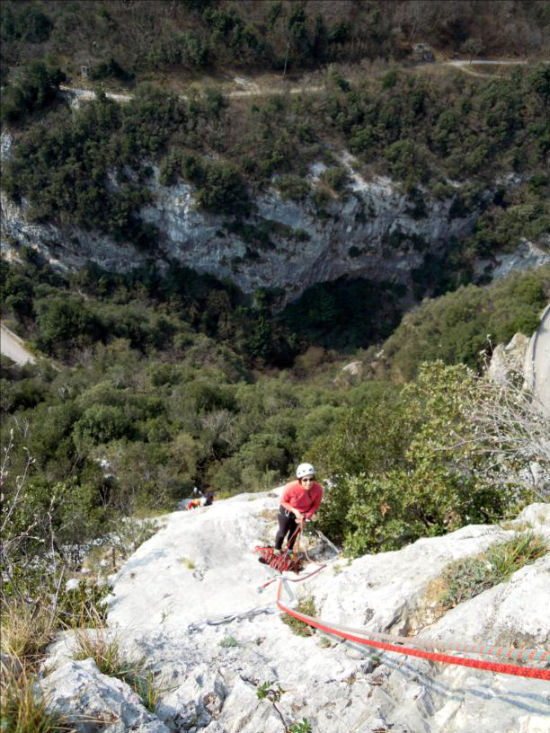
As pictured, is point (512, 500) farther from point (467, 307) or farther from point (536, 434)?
point (467, 307)

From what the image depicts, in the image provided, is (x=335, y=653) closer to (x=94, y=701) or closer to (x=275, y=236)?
(x=94, y=701)

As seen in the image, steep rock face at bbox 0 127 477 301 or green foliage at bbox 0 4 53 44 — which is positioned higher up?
green foliage at bbox 0 4 53 44

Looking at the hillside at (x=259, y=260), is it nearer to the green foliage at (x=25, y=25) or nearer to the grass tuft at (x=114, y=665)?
the green foliage at (x=25, y=25)

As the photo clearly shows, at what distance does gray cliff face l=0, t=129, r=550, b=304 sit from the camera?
4512 centimetres

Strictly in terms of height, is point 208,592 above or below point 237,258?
above

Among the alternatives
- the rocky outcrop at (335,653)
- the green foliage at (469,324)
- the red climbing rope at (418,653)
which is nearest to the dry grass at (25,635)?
the rocky outcrop at (335,653)

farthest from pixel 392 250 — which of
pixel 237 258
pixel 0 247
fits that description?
pixel 0 247

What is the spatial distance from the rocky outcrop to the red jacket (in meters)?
0.88

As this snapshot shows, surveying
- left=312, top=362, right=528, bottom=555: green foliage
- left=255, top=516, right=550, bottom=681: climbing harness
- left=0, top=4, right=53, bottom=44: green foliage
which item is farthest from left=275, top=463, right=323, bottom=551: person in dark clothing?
left=0, top=4, right=53, bottom=44: green foliage

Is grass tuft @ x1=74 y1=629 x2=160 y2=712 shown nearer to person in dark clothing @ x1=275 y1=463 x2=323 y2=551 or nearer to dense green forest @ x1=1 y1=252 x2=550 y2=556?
dense green forest @ x1=1 y1=252 x2=550 y2=556

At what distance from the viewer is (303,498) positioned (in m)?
7.47

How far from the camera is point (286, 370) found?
155ft

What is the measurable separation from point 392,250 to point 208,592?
45.5m

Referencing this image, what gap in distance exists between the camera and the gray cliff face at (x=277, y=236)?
148ft
